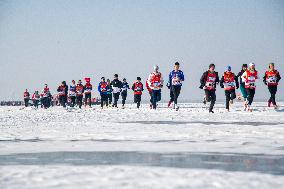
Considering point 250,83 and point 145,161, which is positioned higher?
point 250,83

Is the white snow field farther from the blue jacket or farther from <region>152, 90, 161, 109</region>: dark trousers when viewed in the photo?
<region>152, 90, 161, 109</region>: dark trousers

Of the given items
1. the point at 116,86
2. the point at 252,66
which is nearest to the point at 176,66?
the point at 252,66

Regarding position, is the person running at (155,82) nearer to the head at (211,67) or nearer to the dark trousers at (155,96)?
the dark trousers at (155,96)

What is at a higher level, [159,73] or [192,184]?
[159,73]

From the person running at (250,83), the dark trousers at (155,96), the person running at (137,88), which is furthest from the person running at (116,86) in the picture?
the person running at (250,83)

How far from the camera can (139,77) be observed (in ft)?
74.9

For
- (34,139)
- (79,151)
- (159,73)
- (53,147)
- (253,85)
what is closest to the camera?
(79,151)

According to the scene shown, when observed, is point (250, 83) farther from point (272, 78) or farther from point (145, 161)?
point (145, 161)

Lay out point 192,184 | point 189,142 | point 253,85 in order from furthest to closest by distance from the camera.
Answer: point 253,85, point 189,142, point 192,184

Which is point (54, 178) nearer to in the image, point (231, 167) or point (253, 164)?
point (231, 167)

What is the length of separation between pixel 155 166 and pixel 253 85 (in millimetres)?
12304

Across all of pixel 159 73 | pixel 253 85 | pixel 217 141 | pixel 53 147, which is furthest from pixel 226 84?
pixel 53 147

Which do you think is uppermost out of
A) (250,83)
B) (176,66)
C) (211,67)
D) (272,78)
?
(176,66)

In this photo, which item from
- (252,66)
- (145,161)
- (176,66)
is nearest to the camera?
(145,161)
